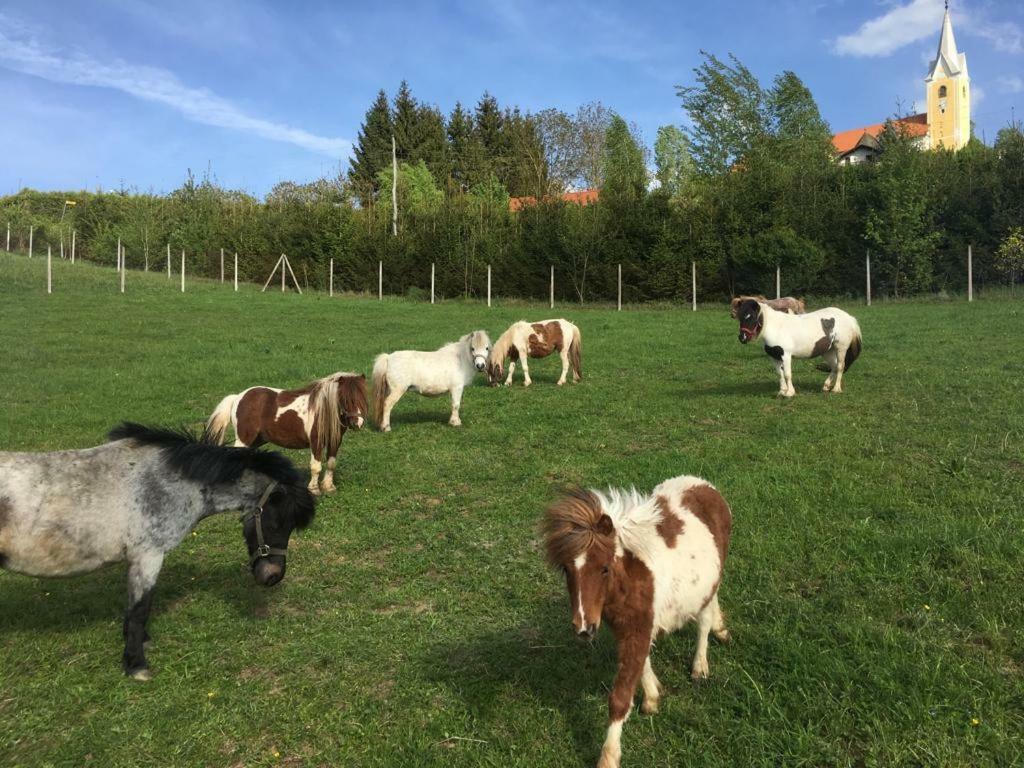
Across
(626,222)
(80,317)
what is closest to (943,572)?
(80,317)

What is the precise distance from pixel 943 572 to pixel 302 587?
191 inches

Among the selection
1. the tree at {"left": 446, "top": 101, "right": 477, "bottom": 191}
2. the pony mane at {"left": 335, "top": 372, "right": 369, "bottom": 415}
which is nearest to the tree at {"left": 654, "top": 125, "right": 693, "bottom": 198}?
the tree at {"left": 446, "top": 101, "right": 477, "bottom": 191}

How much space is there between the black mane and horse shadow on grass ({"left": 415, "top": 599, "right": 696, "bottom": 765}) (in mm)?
1420

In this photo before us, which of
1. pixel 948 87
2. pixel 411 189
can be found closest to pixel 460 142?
pixel 411 189

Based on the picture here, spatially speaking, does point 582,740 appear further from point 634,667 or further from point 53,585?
point 53,585

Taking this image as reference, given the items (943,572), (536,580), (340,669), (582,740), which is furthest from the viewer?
(536,580)

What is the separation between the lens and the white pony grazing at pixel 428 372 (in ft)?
34.1

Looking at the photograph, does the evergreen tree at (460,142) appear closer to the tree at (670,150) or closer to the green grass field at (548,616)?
the tree at (670,150)

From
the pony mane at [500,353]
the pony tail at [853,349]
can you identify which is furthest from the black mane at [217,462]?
the pony tail at [853,349]

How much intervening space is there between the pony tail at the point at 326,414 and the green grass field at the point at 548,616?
67 cm

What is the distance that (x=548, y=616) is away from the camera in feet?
14.9

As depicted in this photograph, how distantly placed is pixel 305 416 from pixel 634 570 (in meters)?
5.15

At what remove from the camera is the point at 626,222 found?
31391 millimetres

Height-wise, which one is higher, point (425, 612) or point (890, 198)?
point (890, 198)
